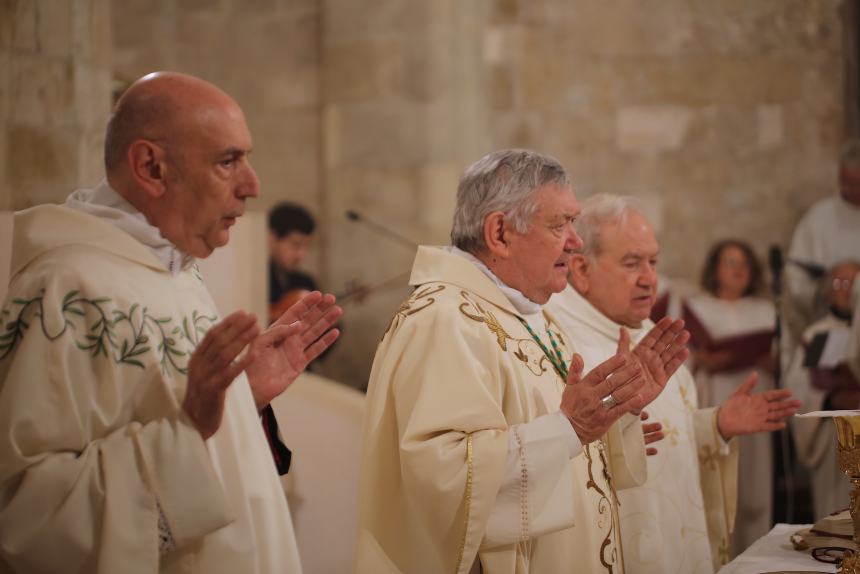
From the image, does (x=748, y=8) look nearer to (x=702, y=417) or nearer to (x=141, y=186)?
(x=702, y=417)

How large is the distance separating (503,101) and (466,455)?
6745mm

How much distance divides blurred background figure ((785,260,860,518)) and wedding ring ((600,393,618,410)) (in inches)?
183

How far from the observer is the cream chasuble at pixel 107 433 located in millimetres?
2078

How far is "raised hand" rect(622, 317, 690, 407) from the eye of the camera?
9.96 feet

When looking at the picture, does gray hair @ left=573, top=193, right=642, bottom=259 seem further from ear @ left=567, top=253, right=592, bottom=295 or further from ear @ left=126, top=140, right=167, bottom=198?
ear @ left=126, top=140, right=167, bottom=198

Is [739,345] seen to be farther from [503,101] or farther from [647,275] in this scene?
[647,275]

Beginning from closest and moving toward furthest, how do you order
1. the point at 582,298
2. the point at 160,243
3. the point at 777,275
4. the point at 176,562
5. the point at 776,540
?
the point at 176,562
the point at 160,243
the point at 776,540
the point at 582,298
the point at 777,275

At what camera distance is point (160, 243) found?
2371 mm

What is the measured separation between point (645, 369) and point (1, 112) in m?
2.65

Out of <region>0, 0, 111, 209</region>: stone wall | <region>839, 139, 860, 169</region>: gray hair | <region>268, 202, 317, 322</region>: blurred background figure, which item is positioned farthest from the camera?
<region>839, 139, 860, 169</region>: gray hair

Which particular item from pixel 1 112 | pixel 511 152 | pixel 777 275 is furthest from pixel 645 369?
pixel 777 275

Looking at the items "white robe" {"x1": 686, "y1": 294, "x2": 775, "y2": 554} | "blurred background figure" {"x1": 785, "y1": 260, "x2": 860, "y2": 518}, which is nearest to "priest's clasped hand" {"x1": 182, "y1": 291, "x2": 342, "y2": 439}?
"blurred background figure" {"x1": 785, "y1": 260, "x2": 860, "y2": 518}

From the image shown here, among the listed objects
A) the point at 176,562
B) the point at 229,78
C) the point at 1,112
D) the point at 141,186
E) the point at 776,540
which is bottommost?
the point at 776,540

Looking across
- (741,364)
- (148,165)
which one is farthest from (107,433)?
(741,364)
